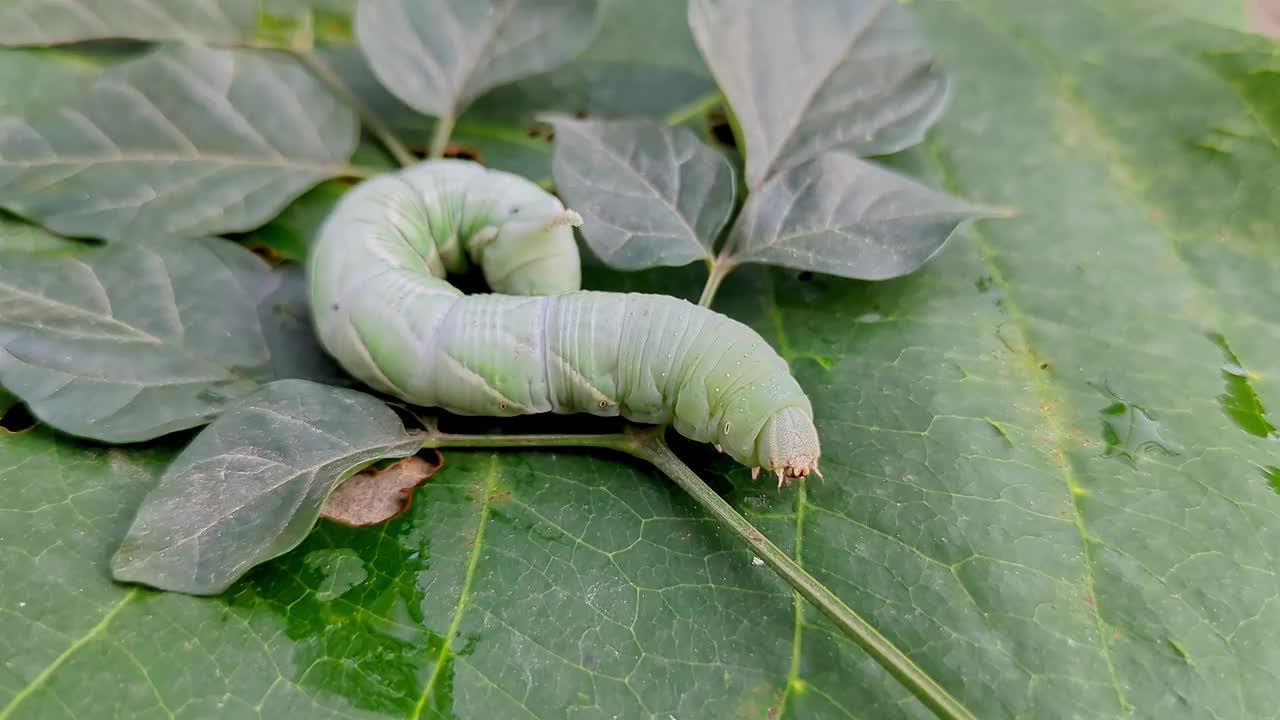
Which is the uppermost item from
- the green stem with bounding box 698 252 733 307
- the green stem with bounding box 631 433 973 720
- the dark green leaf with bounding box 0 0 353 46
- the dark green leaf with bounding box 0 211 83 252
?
the dark green leaf with bounding box 0 0 353 46

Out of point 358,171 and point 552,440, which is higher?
point 358,171

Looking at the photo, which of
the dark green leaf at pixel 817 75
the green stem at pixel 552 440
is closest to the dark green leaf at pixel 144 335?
the green stem at pixel 552 440

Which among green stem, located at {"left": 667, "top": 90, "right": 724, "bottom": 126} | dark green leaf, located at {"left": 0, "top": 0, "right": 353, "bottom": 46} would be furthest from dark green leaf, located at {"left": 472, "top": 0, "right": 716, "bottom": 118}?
dark green leaf, located at {"left": 0, "top": 0, "right": 353, "bottom": 46}

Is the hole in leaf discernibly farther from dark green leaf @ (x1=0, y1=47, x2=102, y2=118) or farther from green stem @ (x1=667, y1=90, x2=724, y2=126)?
dark green leaf @ (x1=0, y1=47, x2=102, y2=118)

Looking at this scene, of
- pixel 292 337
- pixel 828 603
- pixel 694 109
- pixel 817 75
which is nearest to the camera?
pixel 828 603

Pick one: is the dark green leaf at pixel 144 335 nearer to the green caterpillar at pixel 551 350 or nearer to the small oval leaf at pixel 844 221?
the green caterpillar at pixel 551 350

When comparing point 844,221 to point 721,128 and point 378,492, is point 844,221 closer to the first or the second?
point 721,128

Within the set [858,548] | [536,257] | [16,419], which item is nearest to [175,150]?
[16,419]
